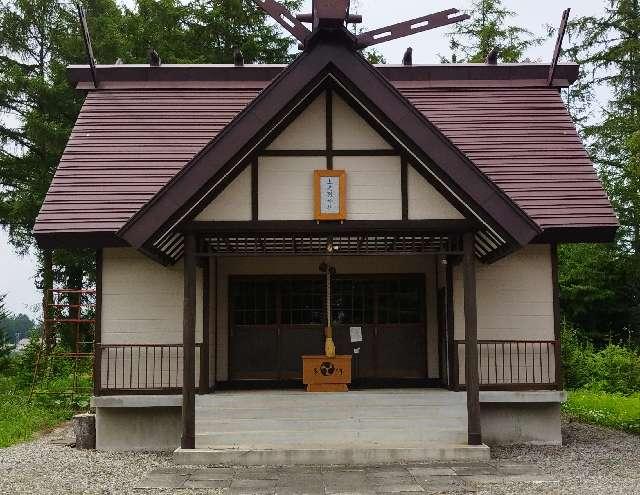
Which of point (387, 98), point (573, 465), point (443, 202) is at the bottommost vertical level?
point (573, 465)

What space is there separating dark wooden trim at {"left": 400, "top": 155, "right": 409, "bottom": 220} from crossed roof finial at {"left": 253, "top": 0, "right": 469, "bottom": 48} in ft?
4.86

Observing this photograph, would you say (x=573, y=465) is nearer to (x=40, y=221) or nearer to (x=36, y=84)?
(x=40, y=221)

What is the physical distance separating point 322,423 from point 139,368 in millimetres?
2804

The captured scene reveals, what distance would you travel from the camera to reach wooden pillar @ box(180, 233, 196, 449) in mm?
8359

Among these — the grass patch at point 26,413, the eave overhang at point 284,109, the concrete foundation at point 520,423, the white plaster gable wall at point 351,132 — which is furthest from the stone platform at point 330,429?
the white plaster gable wall at point 351,132

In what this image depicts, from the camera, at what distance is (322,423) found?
918cm

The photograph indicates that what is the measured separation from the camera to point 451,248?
9.01 m

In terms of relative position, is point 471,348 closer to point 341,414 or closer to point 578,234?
point 341,414

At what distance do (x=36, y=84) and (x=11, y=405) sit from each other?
10.8m

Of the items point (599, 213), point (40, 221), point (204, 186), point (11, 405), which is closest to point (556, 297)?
point (599, 213)

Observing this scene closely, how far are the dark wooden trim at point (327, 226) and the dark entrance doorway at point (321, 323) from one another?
3676 millimetres

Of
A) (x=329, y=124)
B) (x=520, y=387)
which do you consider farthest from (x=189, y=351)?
(x=520, y=387)

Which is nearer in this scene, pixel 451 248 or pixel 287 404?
pixel 451 248

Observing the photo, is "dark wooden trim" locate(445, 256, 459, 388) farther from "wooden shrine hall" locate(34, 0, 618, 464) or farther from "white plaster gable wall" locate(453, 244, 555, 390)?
"white plaster gable wall" locate(453, 244, 555, 390)
